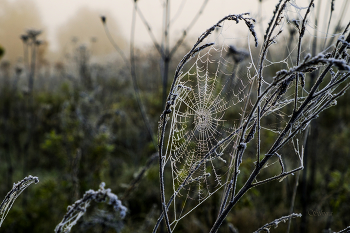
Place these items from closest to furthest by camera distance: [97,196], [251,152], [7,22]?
1. [97,196]
2. [251,152]
3. [7,22]

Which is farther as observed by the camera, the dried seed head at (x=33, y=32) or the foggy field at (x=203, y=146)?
the dried seed head at (x=33, y=32)

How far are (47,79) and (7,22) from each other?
22470mm

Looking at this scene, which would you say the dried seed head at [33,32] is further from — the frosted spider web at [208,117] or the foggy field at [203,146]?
the frosted spider web at [208,117]

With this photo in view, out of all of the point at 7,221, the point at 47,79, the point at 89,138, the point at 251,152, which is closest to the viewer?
the point at 7,221

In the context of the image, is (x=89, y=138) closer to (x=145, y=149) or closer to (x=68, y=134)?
(x=68, y=134)

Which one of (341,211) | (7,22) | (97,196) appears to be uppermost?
(7,22)

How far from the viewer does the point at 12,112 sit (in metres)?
6.63

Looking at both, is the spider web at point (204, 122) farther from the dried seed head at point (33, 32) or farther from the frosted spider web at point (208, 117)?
the dried seed head at point (33, 32)

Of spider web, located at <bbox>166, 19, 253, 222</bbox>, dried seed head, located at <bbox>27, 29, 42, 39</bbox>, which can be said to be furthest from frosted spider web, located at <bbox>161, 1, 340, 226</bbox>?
dried seed head, located at <bbox>27, 29, 42, 39</bbox>

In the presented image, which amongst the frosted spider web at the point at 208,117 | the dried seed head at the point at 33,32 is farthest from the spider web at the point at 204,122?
the dried seed head at the point at 33,32

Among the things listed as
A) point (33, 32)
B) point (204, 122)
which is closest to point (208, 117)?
point (204, 122)

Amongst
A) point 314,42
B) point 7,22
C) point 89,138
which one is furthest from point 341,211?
point 7,22

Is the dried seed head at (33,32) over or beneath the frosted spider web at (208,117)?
over

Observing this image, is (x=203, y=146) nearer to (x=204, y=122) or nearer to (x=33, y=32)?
(x=204, y=122)
